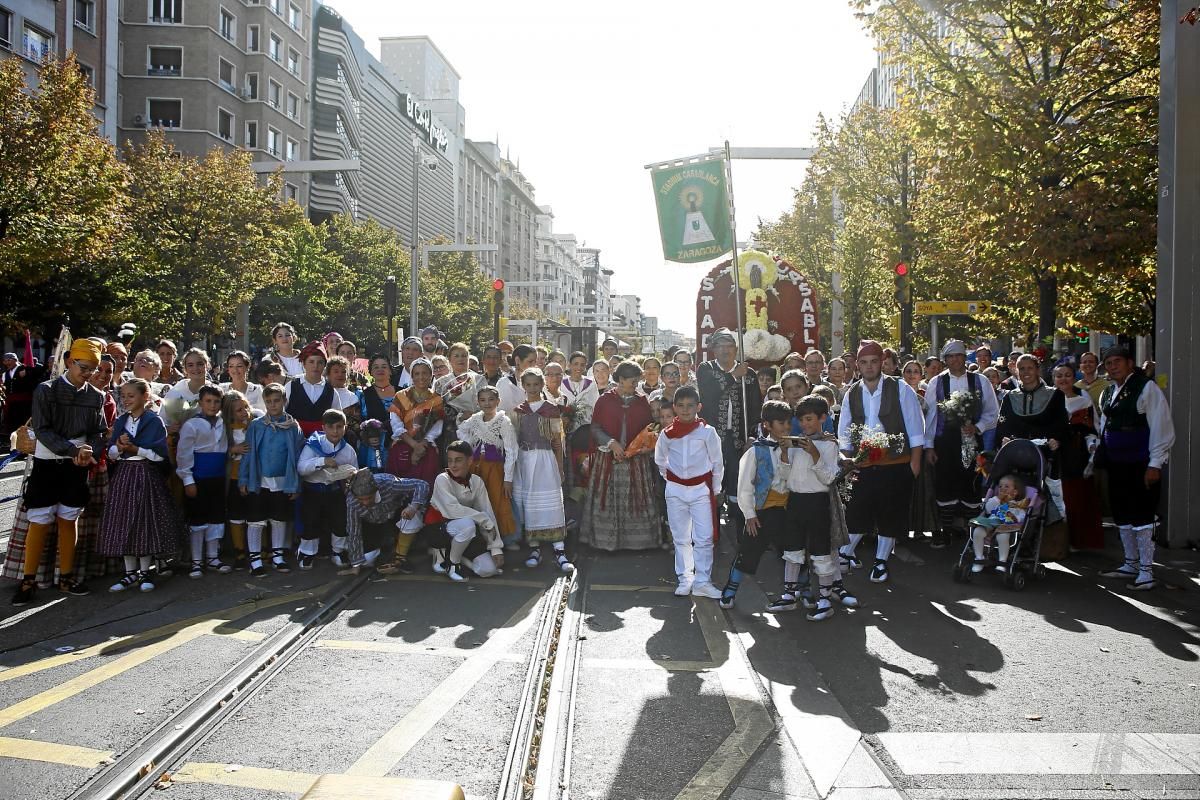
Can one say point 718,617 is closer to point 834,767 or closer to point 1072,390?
point 834,767

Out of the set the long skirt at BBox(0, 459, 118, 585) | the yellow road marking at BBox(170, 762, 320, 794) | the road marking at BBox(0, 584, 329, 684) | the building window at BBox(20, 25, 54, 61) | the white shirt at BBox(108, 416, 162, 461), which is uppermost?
the building window at BBox(20, 25, 54, 61)

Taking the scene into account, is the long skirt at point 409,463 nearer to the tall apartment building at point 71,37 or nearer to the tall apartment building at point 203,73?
the tall apartment building at point 71,37

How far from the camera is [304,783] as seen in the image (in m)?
3.97

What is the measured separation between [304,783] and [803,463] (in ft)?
13.7

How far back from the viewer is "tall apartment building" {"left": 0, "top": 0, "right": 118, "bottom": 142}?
1119 inches

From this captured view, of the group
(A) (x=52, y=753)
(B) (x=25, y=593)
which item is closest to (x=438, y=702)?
(A) (x=52, y=753)

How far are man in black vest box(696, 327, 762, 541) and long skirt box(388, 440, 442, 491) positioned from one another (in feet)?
9.39

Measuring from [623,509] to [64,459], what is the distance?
4633 millimetres

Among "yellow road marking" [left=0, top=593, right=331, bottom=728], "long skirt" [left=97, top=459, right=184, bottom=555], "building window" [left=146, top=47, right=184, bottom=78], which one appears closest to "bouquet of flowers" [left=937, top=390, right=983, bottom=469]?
"yellow road marking" [left=0, top=593, right=331, bottom=728]

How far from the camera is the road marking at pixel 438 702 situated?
419cm

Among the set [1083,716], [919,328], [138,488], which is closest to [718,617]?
[1083,716]

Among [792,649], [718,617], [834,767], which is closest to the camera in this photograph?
[834,767]

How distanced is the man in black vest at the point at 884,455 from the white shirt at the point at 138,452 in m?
5.47

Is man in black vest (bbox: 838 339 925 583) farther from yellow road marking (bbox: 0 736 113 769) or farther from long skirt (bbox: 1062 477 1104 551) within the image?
yellow road marking (bbox: 0 736 113 769)
